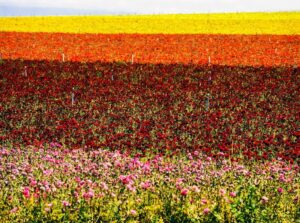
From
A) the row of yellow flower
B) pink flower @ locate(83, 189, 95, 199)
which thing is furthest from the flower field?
the row of yellow flower

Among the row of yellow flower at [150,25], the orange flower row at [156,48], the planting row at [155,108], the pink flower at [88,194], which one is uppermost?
the row of yellow flower at [150,25]

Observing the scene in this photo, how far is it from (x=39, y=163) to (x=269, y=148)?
5750 millimetres

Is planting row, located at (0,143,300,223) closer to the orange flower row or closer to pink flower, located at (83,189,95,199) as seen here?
pink flower, located at (83,189,95,199)

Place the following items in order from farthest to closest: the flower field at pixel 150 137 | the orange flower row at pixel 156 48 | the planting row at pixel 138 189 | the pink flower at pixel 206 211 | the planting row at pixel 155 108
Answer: the orange flower row at pixel 156 48 < the planting row at pixel 155 108 < the flower field at pixel 150 137 < the planting row at pixel 138 189 < the pink flower at pixel 206 211

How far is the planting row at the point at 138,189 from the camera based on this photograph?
20.3ft

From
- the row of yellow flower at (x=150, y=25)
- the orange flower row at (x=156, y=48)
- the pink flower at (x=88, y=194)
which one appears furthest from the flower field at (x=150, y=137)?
the row of yellow flower at (x=150, y=25)

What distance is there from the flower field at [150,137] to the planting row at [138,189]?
1.1 inches

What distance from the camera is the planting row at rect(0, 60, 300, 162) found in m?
13.2

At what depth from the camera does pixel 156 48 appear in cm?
3588

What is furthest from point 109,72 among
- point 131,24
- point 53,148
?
point 131,24

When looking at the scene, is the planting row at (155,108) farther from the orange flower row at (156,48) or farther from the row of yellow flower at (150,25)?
the row of yellow flower at (150,25)

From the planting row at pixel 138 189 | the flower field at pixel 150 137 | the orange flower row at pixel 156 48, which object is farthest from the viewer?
the orange flower row at pixel 156 48

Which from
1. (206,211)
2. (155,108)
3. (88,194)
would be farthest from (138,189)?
(155,108)

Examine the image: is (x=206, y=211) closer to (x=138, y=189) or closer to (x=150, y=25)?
(x=138, y=189)
